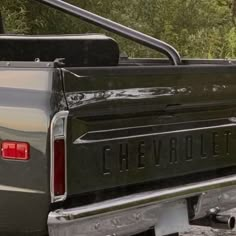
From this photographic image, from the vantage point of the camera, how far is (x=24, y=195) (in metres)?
3.46

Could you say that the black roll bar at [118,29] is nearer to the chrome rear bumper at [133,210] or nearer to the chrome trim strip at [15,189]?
the chrome rear bumper at [133,210]

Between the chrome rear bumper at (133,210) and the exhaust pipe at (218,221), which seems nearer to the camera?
the chrome rear bumper at (133,210)

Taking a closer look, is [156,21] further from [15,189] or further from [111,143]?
[15,189]

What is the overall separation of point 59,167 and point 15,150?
0.80 ft

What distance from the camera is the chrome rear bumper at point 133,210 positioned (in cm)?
347

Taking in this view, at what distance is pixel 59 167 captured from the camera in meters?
3.50

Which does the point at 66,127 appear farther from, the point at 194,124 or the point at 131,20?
the point at 131,20

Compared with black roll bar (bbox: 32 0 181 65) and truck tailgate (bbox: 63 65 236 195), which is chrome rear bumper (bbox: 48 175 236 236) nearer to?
truck tailgate (bbox: 63 65 236 195)

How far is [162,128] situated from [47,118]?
93 centimetres

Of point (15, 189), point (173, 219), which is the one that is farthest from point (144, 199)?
point (15, 189)

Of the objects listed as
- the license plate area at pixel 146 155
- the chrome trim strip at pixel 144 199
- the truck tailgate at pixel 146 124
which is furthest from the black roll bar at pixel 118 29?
the chrome trim strip at pixel 144 199

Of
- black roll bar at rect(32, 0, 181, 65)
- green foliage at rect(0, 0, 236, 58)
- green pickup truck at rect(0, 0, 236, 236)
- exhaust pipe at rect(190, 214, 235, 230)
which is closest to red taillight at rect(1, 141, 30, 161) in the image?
green pickup truck at rect(0, 0, 236, 236)

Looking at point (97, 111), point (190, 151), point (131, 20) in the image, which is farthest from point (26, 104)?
point (131, 20)

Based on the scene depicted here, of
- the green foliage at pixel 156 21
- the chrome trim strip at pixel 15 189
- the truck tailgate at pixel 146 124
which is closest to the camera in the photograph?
the chrome trim strip at pixel 15 189
